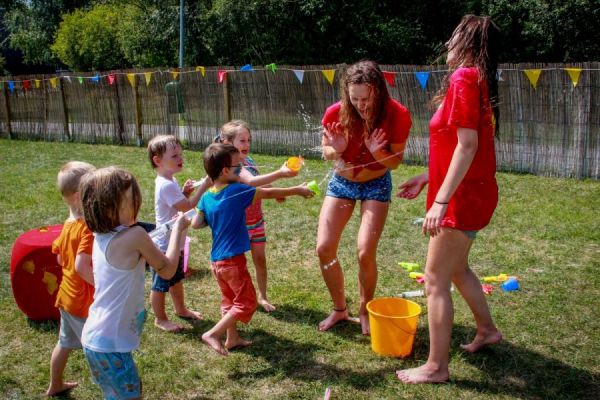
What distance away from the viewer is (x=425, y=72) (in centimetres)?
923

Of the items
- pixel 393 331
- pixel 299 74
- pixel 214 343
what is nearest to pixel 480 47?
pixel 393 331

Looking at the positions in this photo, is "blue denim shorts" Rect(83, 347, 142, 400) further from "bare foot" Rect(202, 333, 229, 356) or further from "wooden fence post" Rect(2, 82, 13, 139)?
"wooden fence post" Rect(2, 82, 13, 139)

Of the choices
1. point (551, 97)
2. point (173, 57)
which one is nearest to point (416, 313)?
point (551, 97)

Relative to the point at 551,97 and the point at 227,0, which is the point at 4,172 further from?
the point at 227,0

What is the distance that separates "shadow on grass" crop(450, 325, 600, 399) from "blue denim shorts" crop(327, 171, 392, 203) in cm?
105

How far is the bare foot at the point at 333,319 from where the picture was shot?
366 centimetres

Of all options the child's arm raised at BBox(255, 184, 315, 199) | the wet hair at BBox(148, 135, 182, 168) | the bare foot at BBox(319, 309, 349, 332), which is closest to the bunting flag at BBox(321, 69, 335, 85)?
the wet hair at BBox(148, 135, 182, 168)

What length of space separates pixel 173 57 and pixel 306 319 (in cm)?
2660

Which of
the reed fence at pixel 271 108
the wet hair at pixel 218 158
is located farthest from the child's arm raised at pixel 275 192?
the reed fence at pixel 271 108

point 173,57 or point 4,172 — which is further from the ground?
point 173,57

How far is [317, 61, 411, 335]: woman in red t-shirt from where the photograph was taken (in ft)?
10.8

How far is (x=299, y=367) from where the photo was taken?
323 cm

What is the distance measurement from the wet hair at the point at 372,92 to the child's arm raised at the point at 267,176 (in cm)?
47

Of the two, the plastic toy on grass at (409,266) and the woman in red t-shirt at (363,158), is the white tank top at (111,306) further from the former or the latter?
the plastic toy on grass at (409,266)
